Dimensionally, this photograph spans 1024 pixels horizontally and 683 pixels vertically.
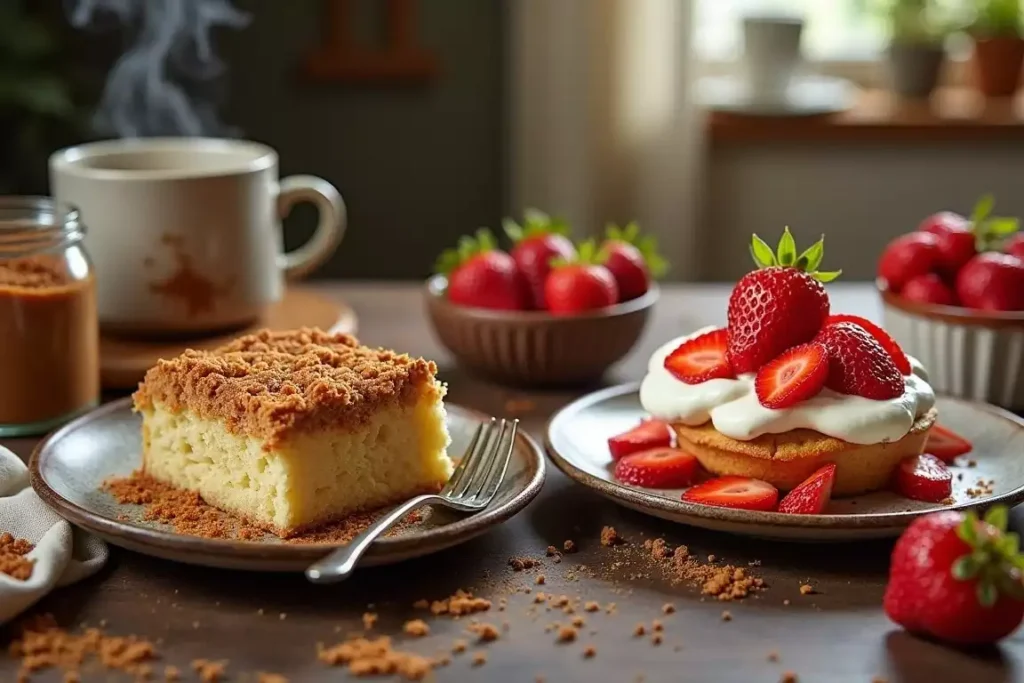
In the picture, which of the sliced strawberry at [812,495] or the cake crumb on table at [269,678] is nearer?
the cake crumb on table at [269,678]

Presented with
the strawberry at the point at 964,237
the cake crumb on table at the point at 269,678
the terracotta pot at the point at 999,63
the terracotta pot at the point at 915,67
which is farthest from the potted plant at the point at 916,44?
the cake crumb on table at the point at 269,678

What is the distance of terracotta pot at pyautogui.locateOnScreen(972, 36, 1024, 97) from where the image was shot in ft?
10.2

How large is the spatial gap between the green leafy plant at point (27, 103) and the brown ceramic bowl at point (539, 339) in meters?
1.45

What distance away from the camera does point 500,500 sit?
1203mm

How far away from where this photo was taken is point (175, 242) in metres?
1.62

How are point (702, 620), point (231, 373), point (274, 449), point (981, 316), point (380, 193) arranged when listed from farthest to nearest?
point (380, 193) → point (981, 316) → point (231, 373) → point (274, 449) → point (702, 620)

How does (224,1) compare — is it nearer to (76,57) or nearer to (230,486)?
(76,57)

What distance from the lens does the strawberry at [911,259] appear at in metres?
1.59

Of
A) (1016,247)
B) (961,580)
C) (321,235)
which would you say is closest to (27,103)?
(321,235)

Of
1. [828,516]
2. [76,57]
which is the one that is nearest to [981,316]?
[828,516]

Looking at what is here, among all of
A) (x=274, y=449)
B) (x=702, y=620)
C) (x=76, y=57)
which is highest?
(x=76, y=57)

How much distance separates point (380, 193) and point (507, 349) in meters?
1.71

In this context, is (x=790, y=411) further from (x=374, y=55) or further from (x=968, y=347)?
(x=374, y=55)

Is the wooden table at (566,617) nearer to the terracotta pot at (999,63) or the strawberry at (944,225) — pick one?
the strawberry at (944,225)
